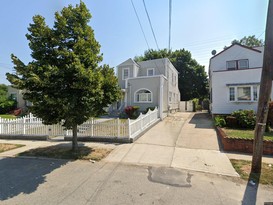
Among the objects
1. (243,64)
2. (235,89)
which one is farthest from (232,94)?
(243,64)

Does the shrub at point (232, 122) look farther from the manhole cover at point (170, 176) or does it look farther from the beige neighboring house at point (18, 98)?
the beige neighboring house at point (18, 98)

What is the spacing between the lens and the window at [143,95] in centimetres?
1856

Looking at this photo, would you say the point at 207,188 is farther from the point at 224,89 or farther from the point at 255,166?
the point at 224,89

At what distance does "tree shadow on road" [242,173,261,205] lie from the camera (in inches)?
147

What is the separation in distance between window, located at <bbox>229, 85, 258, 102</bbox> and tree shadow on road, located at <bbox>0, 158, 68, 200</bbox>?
13.8m

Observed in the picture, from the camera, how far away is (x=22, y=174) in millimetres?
5109

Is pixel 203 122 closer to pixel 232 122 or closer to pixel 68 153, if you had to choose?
pixel 232 122

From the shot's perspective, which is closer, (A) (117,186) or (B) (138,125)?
(A) (117,186)

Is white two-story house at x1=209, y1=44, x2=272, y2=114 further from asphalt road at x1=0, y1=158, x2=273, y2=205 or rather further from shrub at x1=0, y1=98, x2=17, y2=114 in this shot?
shrub at x1=0, y1=98, x2=17, y2=114

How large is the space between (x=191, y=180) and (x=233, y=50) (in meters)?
18.0

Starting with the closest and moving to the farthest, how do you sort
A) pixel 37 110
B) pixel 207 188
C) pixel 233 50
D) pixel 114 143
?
pixel 207 188 < pixel 37 110 < pixel 114 143 < pixel 233 50

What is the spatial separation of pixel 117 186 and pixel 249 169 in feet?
13.5

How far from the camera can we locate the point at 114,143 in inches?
332

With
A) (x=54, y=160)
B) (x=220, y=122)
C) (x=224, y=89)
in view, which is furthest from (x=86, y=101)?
(x=224, y=89)
